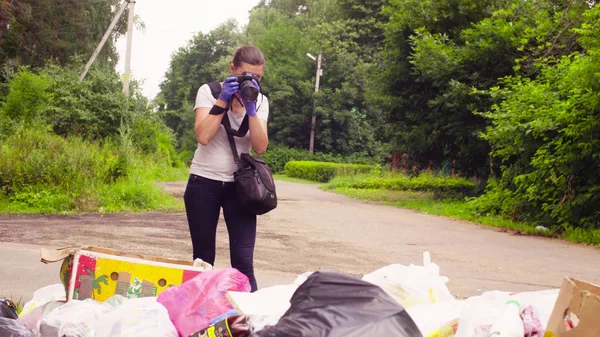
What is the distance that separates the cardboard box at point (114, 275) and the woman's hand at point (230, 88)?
3.04 ft

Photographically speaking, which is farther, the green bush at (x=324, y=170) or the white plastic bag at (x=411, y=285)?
the green bush at (x=324, y=170)

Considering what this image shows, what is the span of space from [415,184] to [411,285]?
25637 mm

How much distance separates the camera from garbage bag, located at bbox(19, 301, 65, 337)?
11.0 feet

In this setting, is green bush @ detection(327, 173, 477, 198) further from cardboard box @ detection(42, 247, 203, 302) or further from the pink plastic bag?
the pink plastic bag

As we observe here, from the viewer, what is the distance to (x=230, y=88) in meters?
3.80

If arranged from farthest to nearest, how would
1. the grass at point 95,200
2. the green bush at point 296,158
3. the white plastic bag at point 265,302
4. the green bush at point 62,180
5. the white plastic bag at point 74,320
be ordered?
the green bush at point 296,158 → the green bush at point 62,180 → the grass at point 95,200 → the white plastic bag at point 74,320 → the white plastic bag at point 265,302

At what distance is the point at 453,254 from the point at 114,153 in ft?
30.5

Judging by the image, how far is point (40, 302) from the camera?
12.2 ft

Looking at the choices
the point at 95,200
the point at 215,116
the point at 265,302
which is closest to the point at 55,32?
the point at 95,200

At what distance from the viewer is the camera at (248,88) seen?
3801mm

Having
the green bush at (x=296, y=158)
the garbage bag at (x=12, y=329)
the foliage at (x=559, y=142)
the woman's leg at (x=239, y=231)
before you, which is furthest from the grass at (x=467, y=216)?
the green bush at (x=296, y=158)

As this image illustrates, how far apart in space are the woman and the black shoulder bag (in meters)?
0.03

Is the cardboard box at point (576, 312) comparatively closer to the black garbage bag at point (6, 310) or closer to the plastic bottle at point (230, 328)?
the plastic bottle at point (230, 328)

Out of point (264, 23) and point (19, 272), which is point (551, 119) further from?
point (264, 23)
